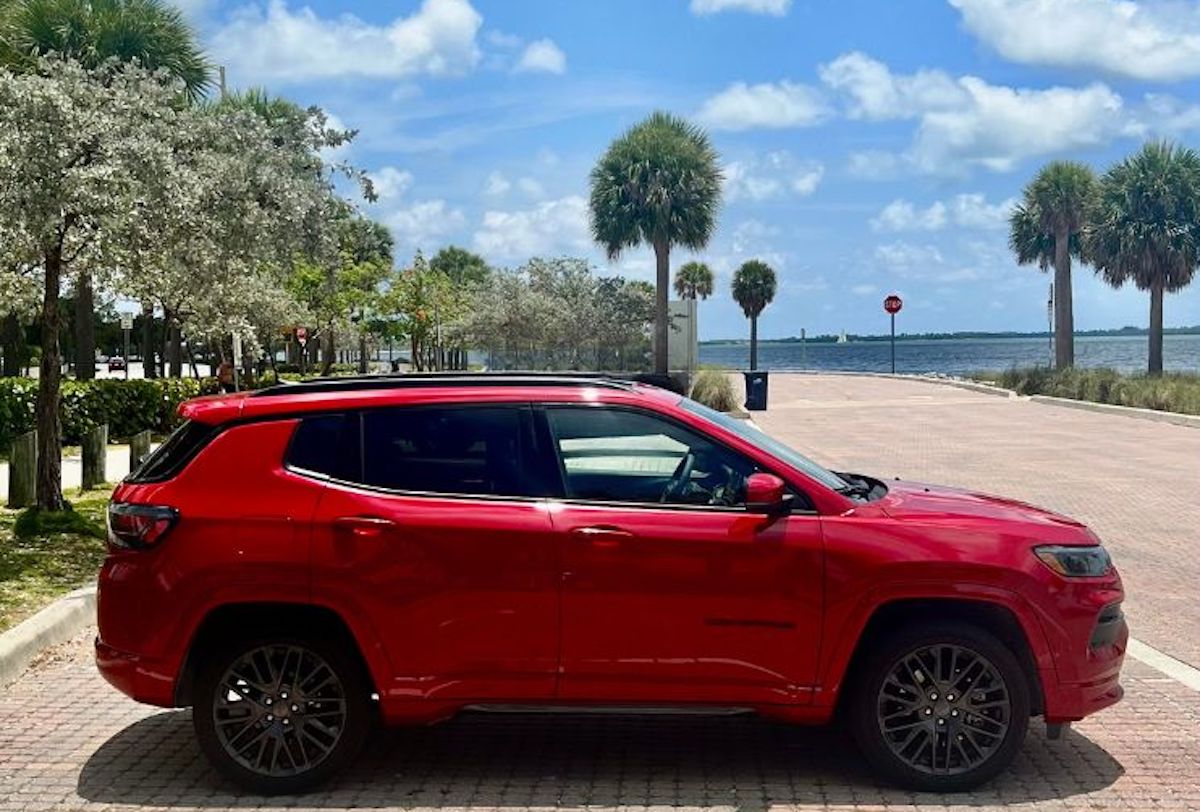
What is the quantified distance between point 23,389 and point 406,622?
17.1 metres

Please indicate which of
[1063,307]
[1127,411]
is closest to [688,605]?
[1127,411]

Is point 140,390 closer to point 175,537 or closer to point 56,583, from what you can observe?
point 56,583

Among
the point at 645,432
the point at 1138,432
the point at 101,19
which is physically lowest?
the point at 1138,432

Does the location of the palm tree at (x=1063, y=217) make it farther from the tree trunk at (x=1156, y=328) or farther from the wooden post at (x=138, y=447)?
the wooden post at (x=138, y=447)

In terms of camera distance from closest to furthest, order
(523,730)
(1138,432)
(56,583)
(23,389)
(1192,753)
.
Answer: (1192,753) < (523,730) < (56,583) < (23,389) < (1138,432)

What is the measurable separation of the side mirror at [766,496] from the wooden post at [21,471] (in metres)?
10.1

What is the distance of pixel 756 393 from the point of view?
31.3 m

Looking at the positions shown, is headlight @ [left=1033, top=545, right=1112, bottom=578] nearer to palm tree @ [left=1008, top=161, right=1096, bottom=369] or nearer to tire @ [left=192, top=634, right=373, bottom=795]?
tire @ [left=192, top=634, right=373, bottom=795]

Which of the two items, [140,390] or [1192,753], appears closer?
[1192,753]

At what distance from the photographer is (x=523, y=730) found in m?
5.74

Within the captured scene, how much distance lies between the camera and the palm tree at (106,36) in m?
21.0

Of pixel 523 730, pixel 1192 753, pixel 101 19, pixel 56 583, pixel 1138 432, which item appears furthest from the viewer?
pixel 1138 432

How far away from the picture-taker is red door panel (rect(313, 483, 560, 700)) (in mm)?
4715

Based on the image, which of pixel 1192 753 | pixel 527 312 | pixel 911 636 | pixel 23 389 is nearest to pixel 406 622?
pixel 911 636
